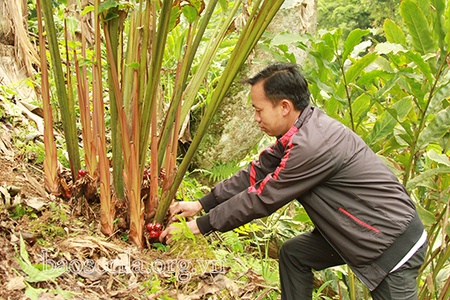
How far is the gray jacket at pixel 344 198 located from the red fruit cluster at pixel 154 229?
31 centimetres

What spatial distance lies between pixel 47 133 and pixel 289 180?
110 cm

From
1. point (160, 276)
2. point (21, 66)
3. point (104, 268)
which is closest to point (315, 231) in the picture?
point (160, 276)

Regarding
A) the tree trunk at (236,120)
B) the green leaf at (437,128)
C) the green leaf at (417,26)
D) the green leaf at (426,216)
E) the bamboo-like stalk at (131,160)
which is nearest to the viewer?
the bamboo-like stalk at (131,160)

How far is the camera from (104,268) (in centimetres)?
196

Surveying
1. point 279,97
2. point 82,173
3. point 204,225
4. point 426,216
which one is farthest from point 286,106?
point 82,173

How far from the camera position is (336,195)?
198 centimetres

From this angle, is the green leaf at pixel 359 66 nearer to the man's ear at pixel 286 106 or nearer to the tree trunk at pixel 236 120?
the man's ear at pixel 286 106

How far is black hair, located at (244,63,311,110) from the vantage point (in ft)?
6.72

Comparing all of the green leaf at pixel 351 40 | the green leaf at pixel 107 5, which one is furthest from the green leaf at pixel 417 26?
the green leaf at pixel 107 5

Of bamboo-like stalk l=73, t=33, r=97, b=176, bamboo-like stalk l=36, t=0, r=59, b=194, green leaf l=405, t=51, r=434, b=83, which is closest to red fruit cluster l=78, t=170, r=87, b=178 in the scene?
bamboo-like stalk l=73, t=33, r=97, b=176

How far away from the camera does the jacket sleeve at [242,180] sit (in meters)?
2.35

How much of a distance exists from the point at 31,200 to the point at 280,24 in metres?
2.12

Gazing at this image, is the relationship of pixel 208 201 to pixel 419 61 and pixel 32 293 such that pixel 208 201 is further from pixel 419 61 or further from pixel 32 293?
pixel 419 61

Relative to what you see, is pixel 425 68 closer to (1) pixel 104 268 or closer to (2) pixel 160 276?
(2) pixel 160 276
